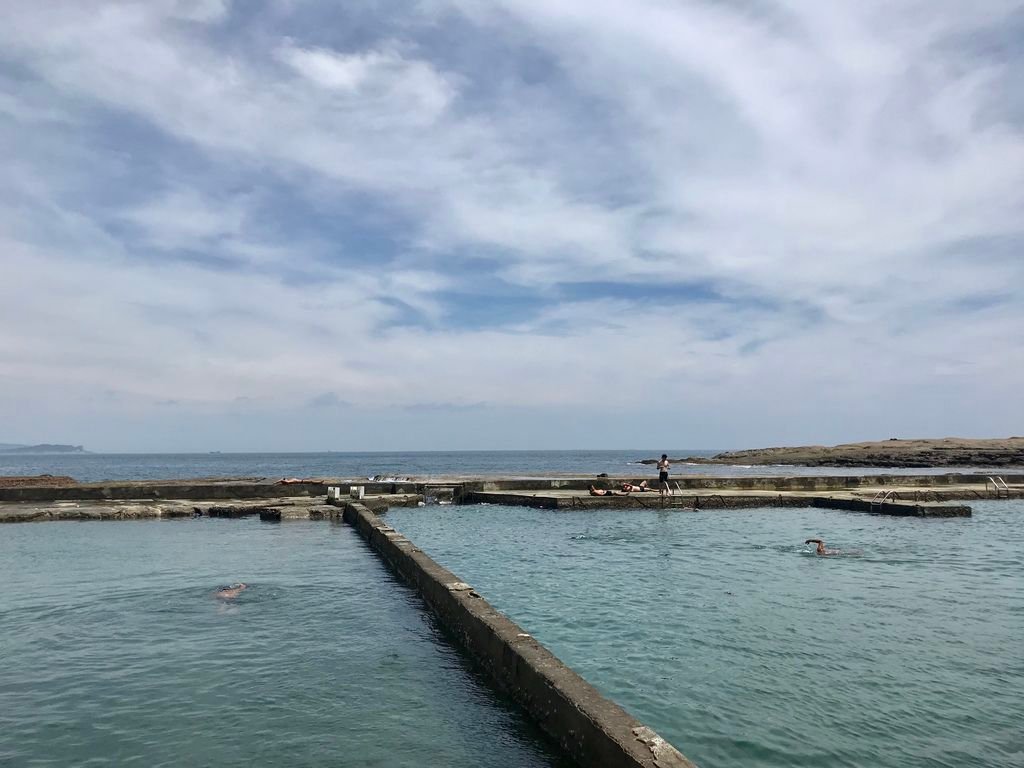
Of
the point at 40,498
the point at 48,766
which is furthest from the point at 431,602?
the point at 40,498

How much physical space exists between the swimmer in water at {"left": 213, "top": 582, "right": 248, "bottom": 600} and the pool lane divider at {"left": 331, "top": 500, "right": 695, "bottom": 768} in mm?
2962

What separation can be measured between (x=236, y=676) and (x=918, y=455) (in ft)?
289

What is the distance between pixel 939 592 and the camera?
38.7 feet

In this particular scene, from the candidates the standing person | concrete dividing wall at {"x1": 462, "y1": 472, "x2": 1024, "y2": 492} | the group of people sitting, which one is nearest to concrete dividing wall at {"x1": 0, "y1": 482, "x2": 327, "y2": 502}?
concrete dividing wall at {"x1": 462, "y1": 472, "x2": 1024, "y2": 492}

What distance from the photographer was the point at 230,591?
440 inches

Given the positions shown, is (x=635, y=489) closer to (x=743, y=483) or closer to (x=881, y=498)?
(x=743, y=483)

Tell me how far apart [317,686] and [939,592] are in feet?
32.9

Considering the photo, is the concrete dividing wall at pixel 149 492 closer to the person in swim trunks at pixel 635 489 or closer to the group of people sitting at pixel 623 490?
the group of people sitting at pixel 623 490

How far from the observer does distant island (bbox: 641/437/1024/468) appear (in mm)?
78250

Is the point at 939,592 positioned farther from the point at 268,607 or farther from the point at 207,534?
the point at 207,534

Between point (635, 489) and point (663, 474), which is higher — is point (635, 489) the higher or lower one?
the lower one

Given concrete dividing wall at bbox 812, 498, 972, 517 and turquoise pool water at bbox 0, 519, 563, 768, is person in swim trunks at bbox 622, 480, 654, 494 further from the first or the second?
turquoise pool water at bbox 0, 519, 563, 768

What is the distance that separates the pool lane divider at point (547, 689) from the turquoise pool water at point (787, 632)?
3.21 ft

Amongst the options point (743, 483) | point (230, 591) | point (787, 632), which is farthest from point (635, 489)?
point (230, 591)
